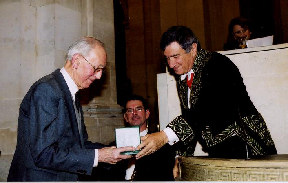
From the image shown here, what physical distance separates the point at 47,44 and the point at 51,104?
1.89 meters

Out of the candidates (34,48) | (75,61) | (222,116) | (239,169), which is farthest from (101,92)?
(239,169)

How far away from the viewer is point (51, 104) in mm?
1968

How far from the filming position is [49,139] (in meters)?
1.90

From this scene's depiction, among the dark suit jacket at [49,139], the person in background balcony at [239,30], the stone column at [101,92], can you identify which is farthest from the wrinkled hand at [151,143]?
the person in background balcony at [239,30]

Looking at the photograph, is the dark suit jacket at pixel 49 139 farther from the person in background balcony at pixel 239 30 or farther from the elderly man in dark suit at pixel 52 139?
the person in background balcony at pixel 239 30

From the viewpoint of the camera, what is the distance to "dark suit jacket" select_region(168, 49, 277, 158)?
2299 mm

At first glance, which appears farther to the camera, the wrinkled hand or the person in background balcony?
the person in background balcony

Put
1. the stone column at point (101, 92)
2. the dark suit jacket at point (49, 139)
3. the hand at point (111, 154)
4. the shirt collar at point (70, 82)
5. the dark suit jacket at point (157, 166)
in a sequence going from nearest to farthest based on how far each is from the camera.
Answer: the dark suit jacket at point (49, 139) < the hand at point (111, 154) < the shirt collar at point (70, 82) < the dark suit jacket at point (157, 166) < the stone column at point (101, 92)

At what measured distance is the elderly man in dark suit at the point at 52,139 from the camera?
1.90 metres

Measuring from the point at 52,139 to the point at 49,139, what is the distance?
2 cm

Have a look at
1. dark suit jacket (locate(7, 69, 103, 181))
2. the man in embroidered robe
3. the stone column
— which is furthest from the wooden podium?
the stone column

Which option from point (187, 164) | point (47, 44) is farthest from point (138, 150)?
point (47, 44)

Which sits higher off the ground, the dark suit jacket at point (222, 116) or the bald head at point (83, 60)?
the bald head at point (83, 60)

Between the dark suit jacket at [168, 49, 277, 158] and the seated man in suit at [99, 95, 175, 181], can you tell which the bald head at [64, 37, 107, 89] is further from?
the seated man in suit at [99, 95, 175, 181]
